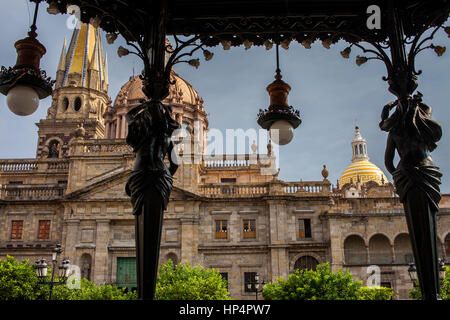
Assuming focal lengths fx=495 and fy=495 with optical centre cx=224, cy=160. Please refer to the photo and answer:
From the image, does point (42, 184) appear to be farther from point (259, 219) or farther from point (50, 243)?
point (259, 219)

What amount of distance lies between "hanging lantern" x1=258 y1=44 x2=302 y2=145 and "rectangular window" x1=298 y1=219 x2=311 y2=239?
2764 centimetres

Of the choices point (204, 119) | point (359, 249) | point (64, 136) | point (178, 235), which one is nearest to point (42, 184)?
point (64, 136)

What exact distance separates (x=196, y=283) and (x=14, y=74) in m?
21.5

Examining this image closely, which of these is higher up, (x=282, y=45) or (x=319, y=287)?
(x=282, y=45)

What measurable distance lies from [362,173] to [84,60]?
3452 cm

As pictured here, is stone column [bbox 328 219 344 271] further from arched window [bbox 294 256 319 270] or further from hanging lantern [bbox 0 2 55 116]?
hanging lantern [bbox 0 2 55 116]

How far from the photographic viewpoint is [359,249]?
3275 centimetres

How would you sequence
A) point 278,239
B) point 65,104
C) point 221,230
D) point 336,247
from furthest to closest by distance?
point 65,104
point 221,230
point 278,239
point 336,247

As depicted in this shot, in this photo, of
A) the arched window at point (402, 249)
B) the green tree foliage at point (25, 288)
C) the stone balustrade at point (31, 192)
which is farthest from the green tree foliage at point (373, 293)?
the stone balustrade at point (31, 192)

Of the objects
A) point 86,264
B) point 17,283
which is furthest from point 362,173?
point 17,283

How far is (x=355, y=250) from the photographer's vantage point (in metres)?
32.8

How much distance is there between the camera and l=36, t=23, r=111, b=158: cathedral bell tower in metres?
45.2

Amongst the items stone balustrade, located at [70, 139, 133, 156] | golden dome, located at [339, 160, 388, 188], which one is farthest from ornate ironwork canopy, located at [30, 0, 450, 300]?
golden dome, located at [339, 160, 388, 188]

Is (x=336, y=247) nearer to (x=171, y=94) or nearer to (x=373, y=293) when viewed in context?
(x=373, y=293)
